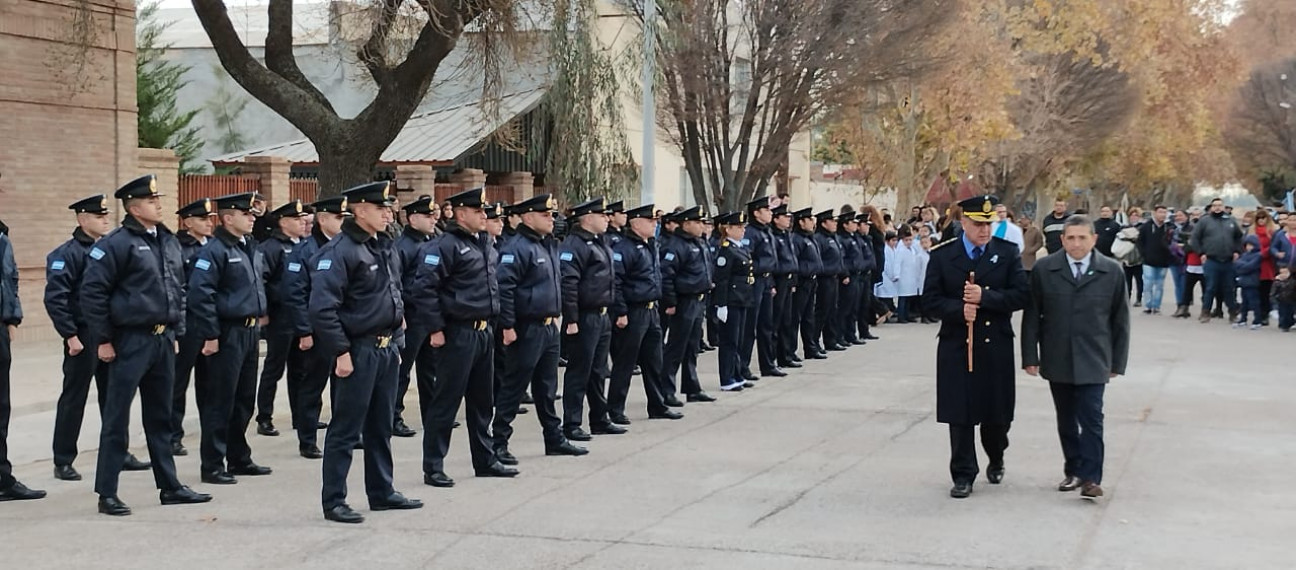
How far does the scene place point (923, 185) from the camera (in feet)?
140

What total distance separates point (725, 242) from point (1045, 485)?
5.89 metres

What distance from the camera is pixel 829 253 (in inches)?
711

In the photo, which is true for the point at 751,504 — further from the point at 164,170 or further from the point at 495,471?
the point at 164,170

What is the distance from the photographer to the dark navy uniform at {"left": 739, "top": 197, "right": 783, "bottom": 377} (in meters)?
15.3

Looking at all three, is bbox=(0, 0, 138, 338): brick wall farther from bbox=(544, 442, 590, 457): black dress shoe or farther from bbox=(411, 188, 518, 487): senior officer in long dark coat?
bbox=(544, 442, 590, 457): black dress shoe

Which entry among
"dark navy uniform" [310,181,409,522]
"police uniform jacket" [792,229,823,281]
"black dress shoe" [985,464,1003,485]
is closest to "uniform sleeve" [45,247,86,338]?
"dark navy uniform" [310,181,409,522]

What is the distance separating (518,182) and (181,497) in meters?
20.6

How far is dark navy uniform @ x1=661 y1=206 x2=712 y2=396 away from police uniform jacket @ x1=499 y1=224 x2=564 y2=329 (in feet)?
8.86

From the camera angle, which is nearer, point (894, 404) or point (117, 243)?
point (117, 243)

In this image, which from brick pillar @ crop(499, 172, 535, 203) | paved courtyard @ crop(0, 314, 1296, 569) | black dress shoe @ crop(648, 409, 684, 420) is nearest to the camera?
paved courtyard @ crop(0, 314, 1296, 569)

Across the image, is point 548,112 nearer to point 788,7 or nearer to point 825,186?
point 788,7

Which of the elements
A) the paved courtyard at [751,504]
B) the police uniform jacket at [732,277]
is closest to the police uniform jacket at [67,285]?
the paved courtyard at [751,504]

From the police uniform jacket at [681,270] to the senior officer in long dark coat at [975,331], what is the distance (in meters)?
4.33

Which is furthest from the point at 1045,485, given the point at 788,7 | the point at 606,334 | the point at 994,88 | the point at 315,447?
the point at 994,88
